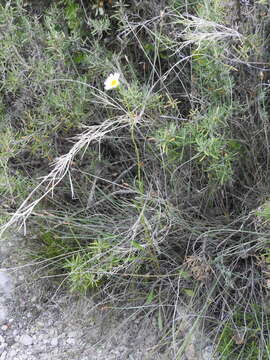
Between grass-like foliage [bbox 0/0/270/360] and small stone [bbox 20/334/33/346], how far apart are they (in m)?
0.32

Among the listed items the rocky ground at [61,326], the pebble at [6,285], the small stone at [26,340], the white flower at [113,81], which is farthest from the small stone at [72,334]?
the white flower at [113,81]

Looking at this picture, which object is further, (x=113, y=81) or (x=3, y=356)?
(x=3, y=356)

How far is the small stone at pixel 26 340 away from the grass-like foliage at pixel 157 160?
0.32 m

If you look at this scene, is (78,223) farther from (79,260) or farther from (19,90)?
(19,90)

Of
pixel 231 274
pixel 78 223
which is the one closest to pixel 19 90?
pixel 78 223

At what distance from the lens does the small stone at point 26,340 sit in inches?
102

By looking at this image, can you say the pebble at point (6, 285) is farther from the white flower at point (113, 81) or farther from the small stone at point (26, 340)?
the white flower at point (113, 81)

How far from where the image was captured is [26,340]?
2.61m

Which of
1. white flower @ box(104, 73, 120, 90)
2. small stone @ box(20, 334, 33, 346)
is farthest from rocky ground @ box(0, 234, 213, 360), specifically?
white flower @ box(104, 73, 120, 90)

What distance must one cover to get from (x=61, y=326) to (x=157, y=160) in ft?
2.96

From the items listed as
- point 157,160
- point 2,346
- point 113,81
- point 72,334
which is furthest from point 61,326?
point 113,81

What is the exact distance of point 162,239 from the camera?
7.94 ft

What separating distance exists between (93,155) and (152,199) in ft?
1.75

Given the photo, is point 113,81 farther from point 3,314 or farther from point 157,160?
point 3,314
